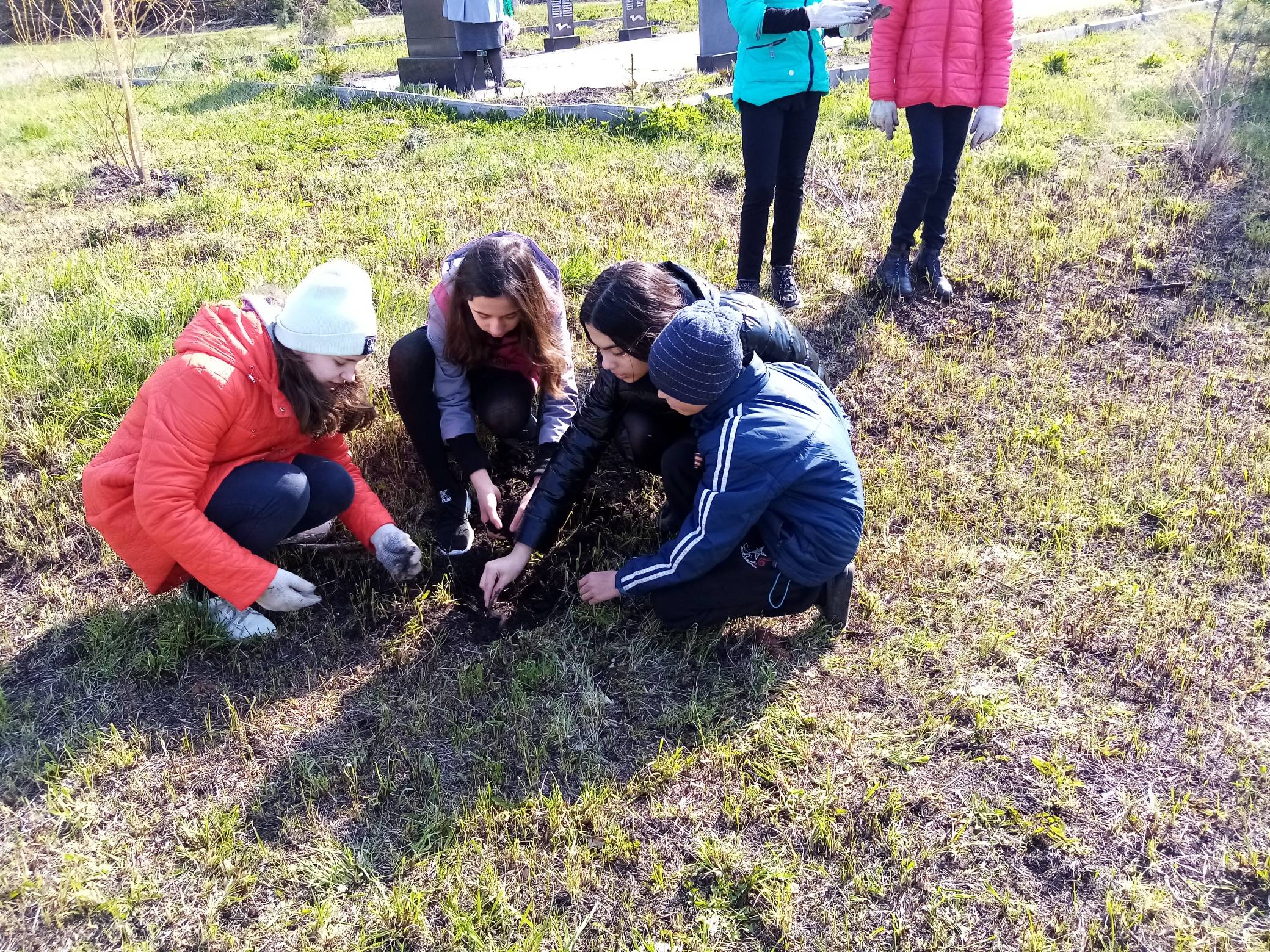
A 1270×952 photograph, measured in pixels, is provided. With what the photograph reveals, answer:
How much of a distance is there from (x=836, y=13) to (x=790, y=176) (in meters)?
0.71

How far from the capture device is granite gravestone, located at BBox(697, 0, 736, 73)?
995 cm

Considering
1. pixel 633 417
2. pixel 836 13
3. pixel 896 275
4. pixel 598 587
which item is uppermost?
pixel 836 13

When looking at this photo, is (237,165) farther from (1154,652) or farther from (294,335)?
(1154,652)

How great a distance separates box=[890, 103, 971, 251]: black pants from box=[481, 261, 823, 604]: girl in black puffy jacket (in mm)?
1793

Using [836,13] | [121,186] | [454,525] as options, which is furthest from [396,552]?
[121,186]

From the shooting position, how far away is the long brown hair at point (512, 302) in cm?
271

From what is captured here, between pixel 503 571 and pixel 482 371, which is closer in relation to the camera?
pixel 503 571

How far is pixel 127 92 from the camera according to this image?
6.32 metres

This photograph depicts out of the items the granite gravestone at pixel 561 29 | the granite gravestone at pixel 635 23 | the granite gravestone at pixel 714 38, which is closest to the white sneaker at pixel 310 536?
the granite gravestone at pixel 714 38

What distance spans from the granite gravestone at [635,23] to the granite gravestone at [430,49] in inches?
173

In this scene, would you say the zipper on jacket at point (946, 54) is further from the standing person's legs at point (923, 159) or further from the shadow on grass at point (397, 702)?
the shadow on grass at point (397, 702)

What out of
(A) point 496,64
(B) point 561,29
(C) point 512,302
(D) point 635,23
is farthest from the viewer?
(D) point 635,23

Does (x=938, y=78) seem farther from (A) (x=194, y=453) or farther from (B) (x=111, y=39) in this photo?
(B) (x=111, y=39)

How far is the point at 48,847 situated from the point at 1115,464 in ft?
12.4
